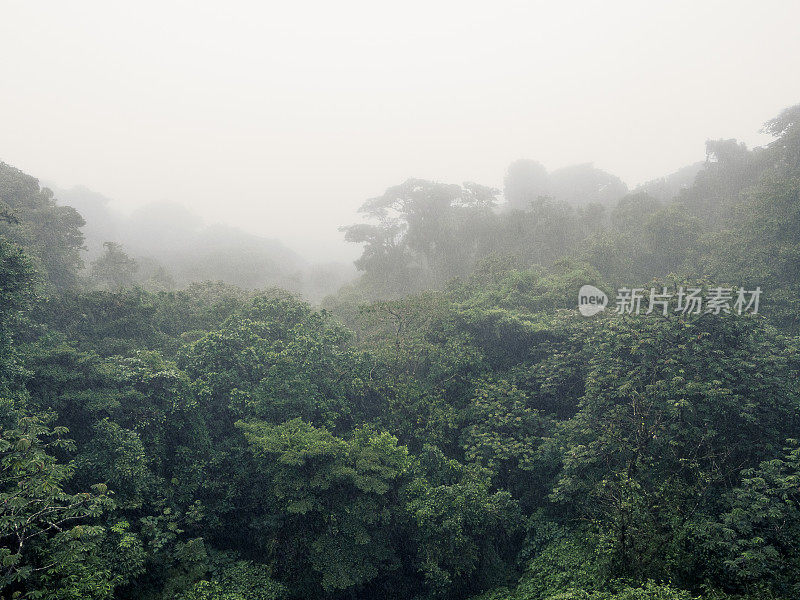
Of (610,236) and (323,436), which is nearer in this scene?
(323,436)

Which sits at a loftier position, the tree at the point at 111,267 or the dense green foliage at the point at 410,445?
the tree at the point at 111,267

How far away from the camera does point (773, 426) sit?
9.81m

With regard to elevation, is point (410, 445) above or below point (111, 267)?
below

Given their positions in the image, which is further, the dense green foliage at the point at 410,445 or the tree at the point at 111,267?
the tree at the point at 111,267

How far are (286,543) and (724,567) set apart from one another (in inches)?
385

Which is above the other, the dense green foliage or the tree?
the tree

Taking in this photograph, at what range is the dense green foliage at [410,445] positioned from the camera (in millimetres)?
7902

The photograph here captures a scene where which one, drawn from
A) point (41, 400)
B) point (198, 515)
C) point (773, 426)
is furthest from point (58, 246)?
point (773, 426)

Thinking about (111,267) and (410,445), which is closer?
(410,445)

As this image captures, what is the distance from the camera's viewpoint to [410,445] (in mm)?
14438

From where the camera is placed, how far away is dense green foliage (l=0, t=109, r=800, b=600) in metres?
7.90

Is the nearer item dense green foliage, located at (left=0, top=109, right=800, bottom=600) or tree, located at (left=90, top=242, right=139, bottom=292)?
dense green foliage, located at (left=0, top=109, right=800, bottom=600)

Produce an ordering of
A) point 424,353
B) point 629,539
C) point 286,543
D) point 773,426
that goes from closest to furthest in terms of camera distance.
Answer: point 629,539 < point 773,426 < point 286,543 < point 424,353

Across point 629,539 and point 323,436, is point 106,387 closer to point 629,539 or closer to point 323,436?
point 323,436
